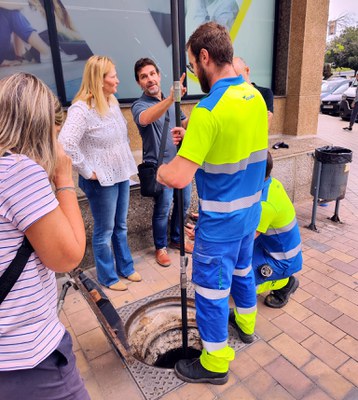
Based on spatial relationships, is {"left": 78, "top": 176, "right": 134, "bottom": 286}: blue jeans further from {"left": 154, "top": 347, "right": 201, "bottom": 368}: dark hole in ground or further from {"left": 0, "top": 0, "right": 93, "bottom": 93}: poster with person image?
{"left": 0, "top": 0, "right": 93, "bottom": 93}: poster with person image

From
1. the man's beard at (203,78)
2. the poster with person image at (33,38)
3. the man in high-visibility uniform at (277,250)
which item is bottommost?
the man in high-visibility uniform at (277,250)

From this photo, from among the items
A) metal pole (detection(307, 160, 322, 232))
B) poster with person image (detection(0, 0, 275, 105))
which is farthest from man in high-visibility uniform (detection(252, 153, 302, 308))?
poster with person image (detection(0, 0, 275, 105))

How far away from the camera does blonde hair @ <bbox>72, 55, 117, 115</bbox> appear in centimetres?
270

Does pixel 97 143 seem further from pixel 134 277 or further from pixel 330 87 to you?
pixel 330 87

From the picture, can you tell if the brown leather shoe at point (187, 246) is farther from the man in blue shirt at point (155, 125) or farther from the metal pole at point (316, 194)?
the metal pole at point (316, 194)

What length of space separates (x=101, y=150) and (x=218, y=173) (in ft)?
4.25

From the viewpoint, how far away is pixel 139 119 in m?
3.07

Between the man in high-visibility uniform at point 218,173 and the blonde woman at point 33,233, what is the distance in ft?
2.65

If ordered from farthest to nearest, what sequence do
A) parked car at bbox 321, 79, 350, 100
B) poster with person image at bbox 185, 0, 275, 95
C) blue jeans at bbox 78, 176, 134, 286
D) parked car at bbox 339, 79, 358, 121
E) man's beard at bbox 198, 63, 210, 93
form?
1. parked car at bbox 321, 79, 350, 100
2. parked car at bbox 339, 79, 358, 121
3. poster with person image at bbox 185, 0, 275, 95
4. blue jeans at bbox 78, 176, 134, 286
5. man's beard at bbox 198, 63, 210, 93

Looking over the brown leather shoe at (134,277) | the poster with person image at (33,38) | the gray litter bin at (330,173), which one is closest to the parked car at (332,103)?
the gray litter bin at (330,173)

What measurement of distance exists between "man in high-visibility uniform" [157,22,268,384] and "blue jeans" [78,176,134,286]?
3.62 ft

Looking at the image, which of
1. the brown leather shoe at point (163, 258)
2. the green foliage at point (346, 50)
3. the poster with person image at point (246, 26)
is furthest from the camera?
the green foliage at point (346, 50)

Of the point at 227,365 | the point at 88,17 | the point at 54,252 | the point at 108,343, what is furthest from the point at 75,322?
the point at 88,17

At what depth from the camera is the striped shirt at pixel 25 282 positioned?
1.00 meters
